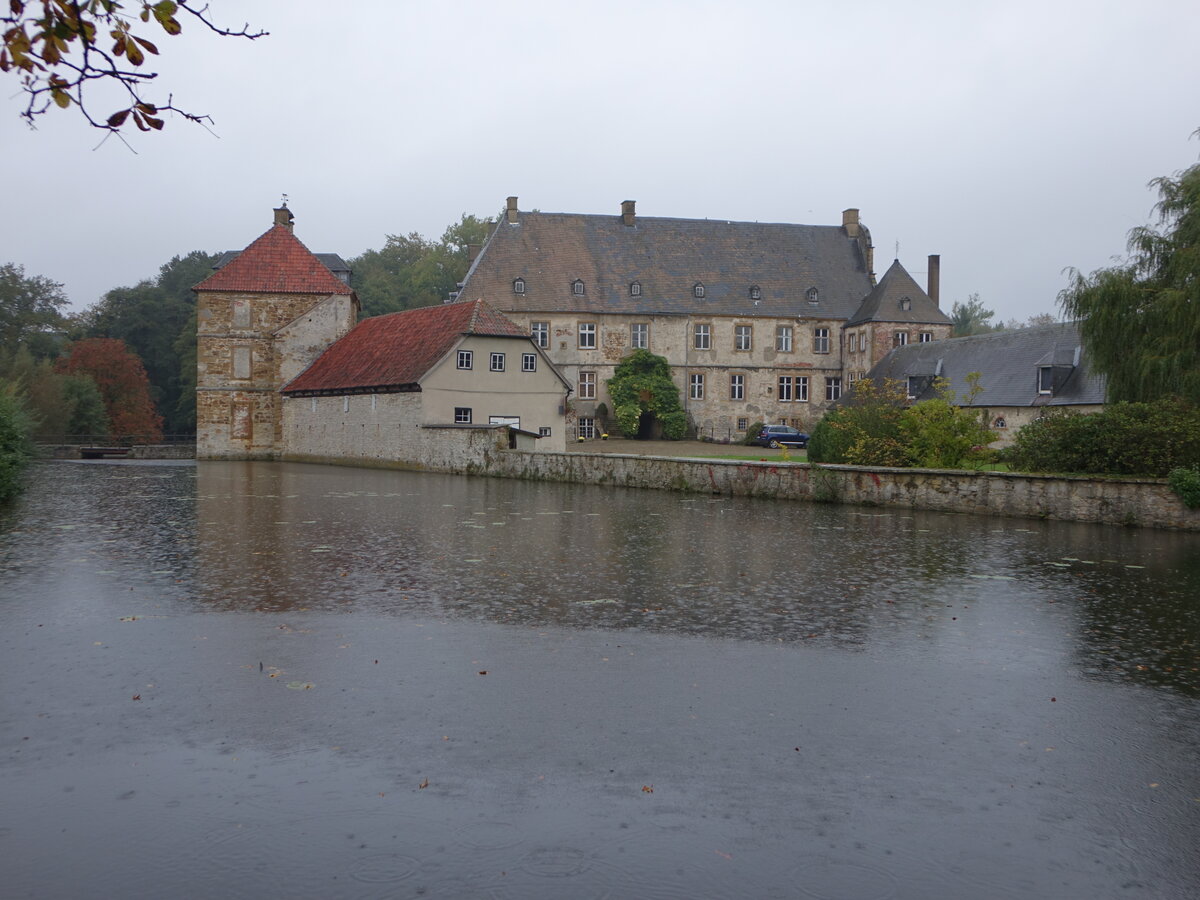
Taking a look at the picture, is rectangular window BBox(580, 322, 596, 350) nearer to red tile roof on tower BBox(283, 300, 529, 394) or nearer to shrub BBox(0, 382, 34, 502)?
red tile roof on tower BBox(283, 300, 529, 394)

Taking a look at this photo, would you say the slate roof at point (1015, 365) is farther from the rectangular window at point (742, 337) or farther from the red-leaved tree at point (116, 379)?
the red-leaved tree at point (116, 379)

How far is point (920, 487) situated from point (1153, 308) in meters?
8.64

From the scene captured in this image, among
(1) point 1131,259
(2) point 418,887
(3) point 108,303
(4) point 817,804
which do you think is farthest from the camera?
(3) point 108,303

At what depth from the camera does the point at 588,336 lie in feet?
182

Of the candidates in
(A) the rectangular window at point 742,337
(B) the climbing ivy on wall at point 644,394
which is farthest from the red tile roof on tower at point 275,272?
(A) the rectangular window at point 742,337

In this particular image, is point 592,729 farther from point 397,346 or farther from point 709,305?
point 709,305

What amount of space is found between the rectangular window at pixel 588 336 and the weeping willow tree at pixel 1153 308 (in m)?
30.9

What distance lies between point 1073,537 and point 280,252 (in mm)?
43076

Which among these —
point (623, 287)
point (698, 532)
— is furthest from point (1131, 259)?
point (623, 287)

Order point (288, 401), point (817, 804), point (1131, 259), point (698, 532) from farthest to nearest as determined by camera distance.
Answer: point (288, 401), point (1131, 259), point (698, 532), point (817, 804)

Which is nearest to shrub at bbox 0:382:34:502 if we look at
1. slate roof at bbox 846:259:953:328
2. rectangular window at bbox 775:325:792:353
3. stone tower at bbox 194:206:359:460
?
stone tower at bbox 194:206:359:460

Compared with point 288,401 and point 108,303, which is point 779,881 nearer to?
point 288,401

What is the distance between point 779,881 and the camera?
3.97m

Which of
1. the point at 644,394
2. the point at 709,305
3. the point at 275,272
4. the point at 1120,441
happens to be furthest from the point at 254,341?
the point at 1120,441
